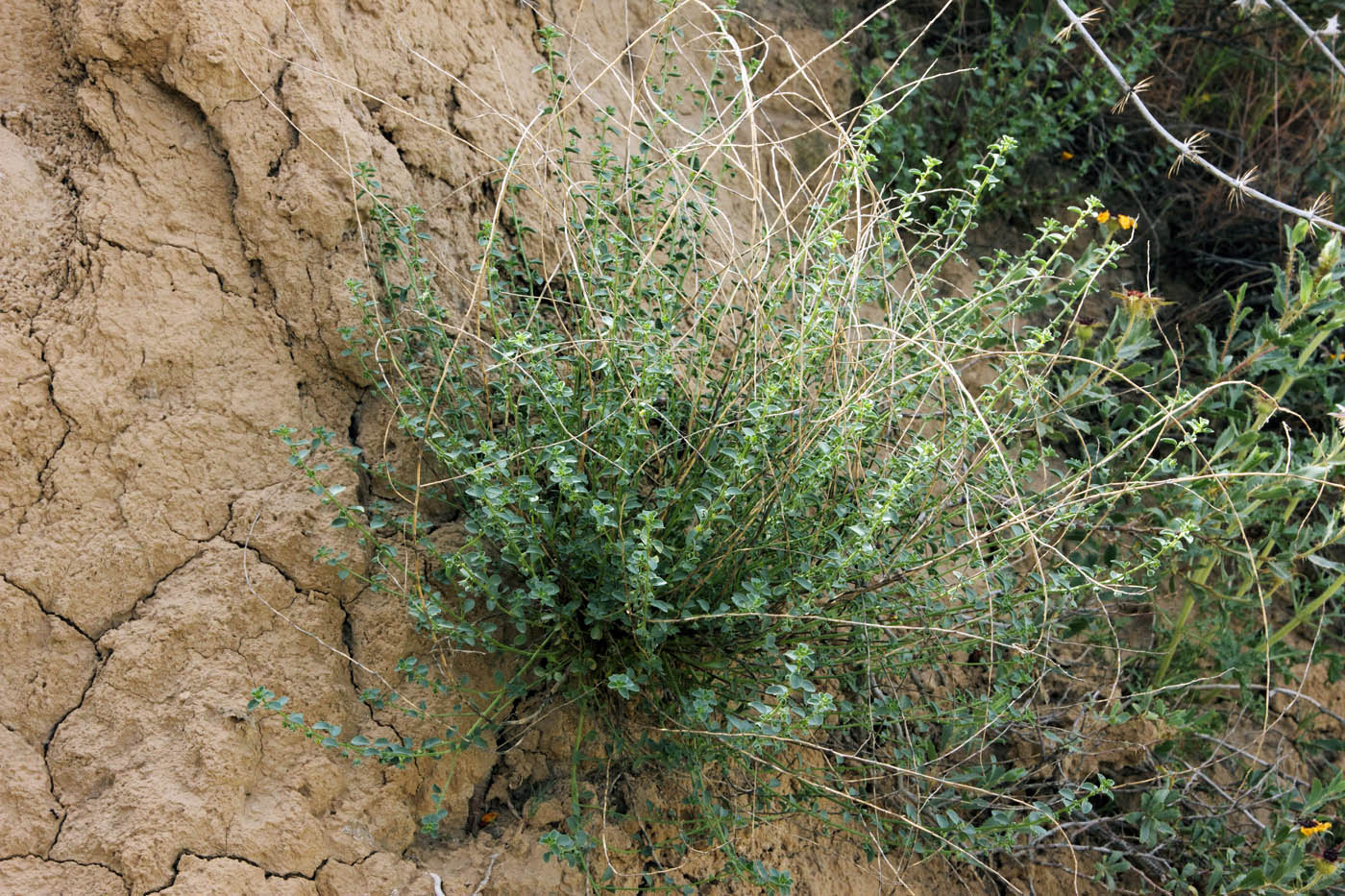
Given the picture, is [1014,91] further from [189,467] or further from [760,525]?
[189,467]

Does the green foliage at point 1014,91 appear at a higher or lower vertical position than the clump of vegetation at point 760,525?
higher

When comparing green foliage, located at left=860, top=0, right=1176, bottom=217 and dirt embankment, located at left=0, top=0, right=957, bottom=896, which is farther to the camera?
green foliage, located at left=860, top=0, right=1176, bottom=217

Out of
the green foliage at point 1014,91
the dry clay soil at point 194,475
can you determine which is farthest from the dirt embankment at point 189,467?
the green foliage at point 1014,91

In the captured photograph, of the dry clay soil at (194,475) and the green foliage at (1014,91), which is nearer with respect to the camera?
the dry clay soil at (194,475)

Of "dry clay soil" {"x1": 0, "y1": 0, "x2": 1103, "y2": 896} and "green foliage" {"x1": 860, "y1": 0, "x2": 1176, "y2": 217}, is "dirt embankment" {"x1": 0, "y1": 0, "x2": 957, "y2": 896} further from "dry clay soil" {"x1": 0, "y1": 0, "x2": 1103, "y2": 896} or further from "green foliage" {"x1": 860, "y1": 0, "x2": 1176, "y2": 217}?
"green foliage" {"x1": 860, "y1": 0, "x2": 1176, "y2": 217}

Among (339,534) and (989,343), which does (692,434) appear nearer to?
(339,534)

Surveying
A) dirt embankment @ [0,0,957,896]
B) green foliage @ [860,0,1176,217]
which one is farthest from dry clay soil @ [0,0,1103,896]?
green foliage @ [860,0,1176,217]

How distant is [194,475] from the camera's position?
2.08 metres

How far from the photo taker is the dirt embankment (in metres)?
1.86

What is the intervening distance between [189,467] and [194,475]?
2 centimetres

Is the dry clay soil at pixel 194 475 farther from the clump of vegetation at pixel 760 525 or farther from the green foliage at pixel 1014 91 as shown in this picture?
the green foliage at pixel 1014 91

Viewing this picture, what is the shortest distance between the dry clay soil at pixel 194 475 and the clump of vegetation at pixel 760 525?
0.10 metres

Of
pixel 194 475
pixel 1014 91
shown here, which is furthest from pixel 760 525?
pixel 1014 91

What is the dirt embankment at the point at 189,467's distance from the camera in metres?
1.86
